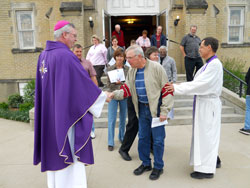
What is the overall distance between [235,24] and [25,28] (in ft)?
34.0

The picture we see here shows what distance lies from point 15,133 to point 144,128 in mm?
4074

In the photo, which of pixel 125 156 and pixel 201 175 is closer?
pixel 201 175

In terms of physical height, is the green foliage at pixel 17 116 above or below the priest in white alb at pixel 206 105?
below

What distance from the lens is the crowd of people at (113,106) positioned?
256 cm

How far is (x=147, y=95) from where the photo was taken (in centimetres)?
334

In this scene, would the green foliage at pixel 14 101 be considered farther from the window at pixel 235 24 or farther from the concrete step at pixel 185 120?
the window at pixel 235 24

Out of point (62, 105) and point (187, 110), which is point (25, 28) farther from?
point (62, 105)

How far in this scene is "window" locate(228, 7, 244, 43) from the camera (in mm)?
11344

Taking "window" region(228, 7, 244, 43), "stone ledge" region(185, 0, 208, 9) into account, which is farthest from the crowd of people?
"window" region(228, 7, 244, 43)

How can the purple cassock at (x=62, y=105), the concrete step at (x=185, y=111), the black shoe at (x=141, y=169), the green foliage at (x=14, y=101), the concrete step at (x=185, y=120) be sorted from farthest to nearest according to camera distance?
the green foliage at (x=14, y=101) < the concrete step at (x=185, y=111) < the concrete step at (x=185, y=120) < the black shoe at (x=141, y=169) < the purple cassock at (x=62, y=105)

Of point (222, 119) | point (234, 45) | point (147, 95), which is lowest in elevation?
point (222, 119)

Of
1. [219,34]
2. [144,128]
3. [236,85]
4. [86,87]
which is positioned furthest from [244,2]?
[86,87]

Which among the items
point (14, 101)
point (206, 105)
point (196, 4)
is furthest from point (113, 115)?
point (14, 101)

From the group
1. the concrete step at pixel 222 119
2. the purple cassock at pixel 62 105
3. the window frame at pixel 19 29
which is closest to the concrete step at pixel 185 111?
the concrete step at pixel 222 119
